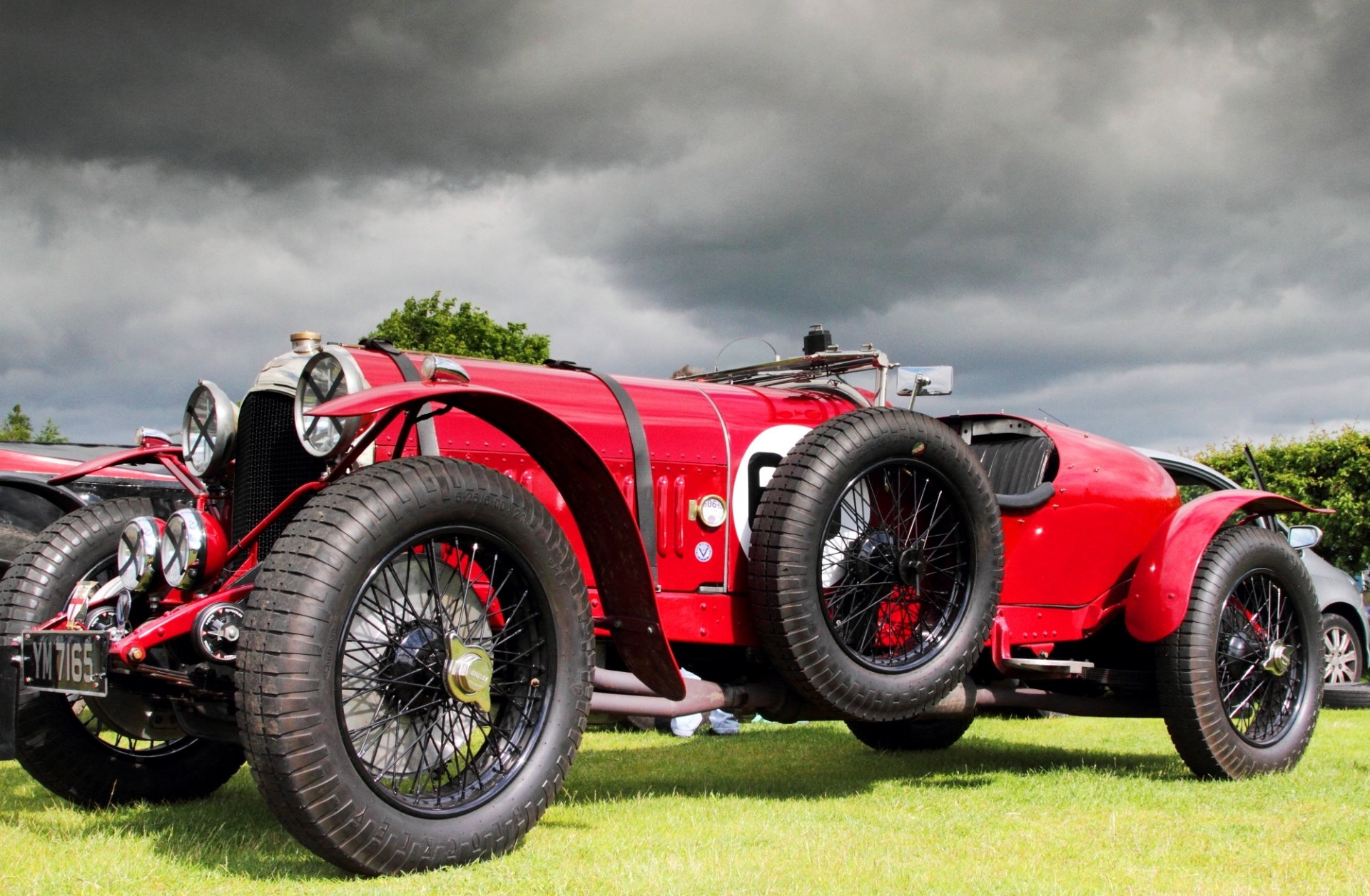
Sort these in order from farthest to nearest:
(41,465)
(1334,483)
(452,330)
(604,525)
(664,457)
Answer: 1. (452,330)
2. (1334,483)
3. (41,465)
4. (664,457)
5. (604,525)

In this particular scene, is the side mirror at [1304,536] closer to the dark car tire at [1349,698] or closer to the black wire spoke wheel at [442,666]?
the dark car tire at [1349,698]

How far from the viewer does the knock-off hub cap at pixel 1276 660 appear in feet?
19.7

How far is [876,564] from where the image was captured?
16.2ft

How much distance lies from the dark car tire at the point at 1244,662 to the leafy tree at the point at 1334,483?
7.59m

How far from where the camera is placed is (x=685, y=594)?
474 centimetres

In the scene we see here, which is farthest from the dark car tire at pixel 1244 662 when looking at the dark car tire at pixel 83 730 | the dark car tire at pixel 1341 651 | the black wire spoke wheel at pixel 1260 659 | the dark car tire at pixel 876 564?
the dark car tire at pixel 1341 651

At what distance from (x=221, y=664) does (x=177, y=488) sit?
570cm

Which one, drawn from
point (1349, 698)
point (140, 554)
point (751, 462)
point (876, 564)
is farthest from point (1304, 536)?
point (140, 554)

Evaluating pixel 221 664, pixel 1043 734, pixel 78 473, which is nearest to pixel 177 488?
pixel 78 473

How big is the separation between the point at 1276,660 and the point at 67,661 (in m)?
5.45

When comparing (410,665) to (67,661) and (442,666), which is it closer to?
(442,666)

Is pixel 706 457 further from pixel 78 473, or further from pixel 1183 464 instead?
pixel 1183 464

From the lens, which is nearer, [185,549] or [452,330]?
[185,549]

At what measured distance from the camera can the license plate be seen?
3.62 meters
